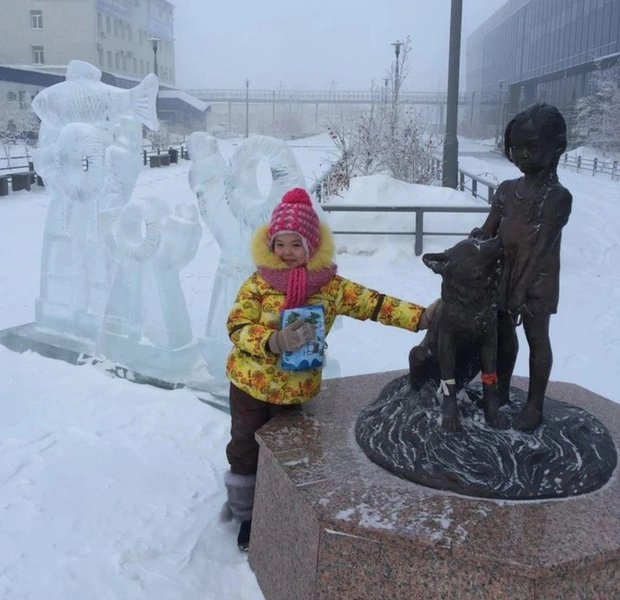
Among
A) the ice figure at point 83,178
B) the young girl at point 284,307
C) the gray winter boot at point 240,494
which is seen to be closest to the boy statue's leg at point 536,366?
→ the young girl at point 284,307

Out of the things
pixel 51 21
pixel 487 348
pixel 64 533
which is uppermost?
pixel 51 21

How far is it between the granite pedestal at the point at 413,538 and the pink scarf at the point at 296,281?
0.58 metres

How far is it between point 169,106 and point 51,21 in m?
9.09

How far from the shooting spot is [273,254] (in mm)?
3021

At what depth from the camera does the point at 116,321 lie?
221 inches

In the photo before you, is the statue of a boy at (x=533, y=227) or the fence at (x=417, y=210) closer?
the statue of a boy at (x=533, y=227)

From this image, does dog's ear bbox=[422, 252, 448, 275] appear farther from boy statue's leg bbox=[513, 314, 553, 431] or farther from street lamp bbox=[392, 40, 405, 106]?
street lamp bbox=[392, 40, 405, 106]

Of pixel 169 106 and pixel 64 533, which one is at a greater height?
pixel 169 106

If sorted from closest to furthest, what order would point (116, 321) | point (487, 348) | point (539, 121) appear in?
point (539, 121) < point (487, 348) < point (116, 321)

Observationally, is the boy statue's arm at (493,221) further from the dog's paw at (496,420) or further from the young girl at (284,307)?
the dog's paw at (496,420)

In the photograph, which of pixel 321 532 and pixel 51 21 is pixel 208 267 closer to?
pixel 321 532

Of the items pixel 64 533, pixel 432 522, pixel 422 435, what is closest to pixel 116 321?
pixel 64 533

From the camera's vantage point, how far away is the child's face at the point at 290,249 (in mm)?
2967

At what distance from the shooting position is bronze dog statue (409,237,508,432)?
256 centimetres
